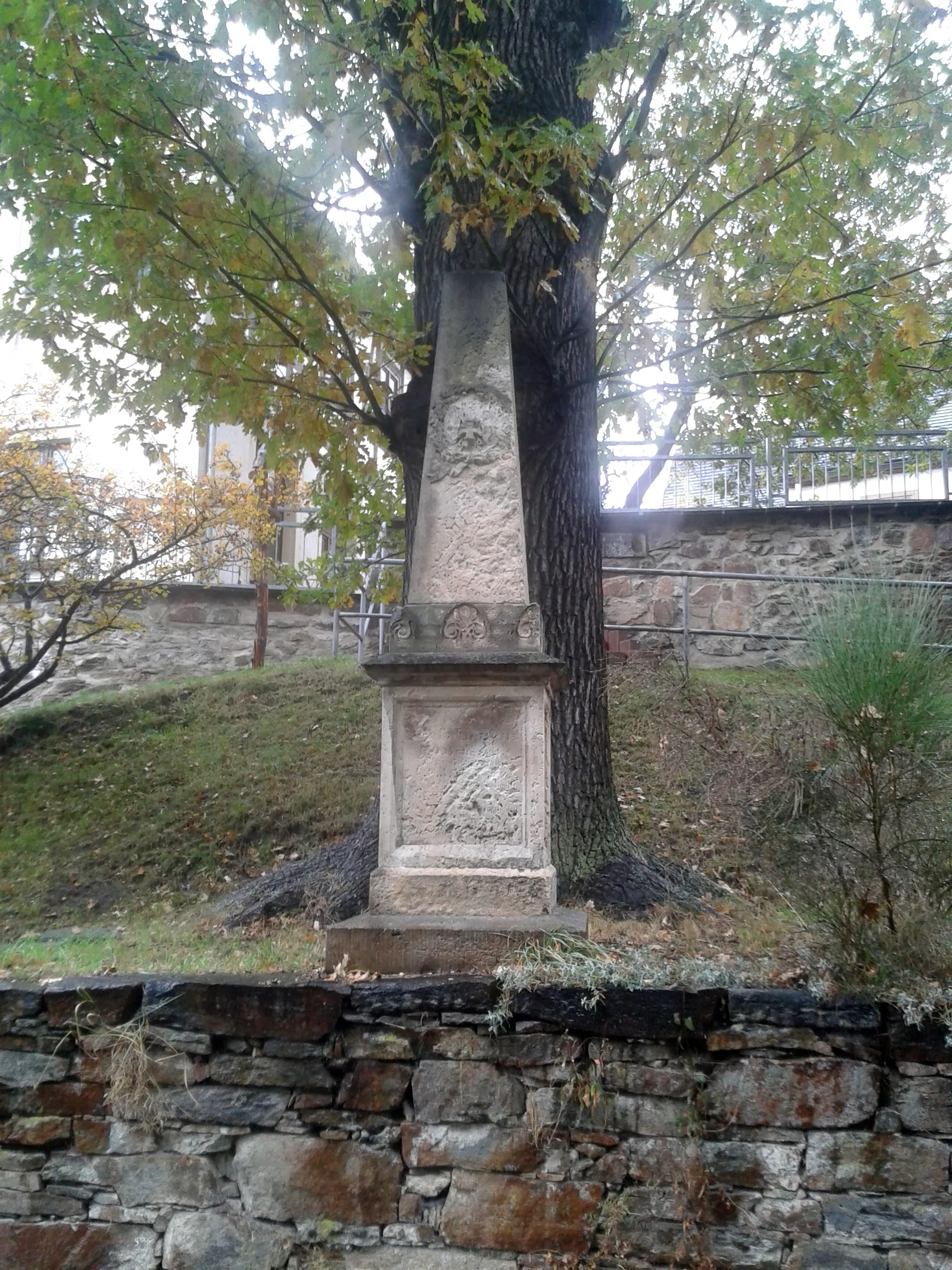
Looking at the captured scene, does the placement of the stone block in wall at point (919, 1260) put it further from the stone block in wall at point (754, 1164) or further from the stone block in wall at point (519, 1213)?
the stone block in wall at point (519, 1213)

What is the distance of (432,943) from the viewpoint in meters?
3.90

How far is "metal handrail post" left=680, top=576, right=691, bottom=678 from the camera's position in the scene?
980 cm

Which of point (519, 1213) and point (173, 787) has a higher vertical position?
point (173, 787)

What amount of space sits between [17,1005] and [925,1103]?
10.5ft

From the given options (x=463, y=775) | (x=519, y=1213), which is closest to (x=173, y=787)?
(x=463, y=775)

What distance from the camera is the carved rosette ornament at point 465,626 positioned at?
4.24 m

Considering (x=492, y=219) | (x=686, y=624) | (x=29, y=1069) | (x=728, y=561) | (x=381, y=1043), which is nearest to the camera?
(x=381, y=1043)

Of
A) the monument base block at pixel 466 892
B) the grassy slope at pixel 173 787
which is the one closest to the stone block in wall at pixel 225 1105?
the monument base block at pixel 466 892

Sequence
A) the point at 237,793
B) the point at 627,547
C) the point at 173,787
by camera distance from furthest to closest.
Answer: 1. the point at 627,547
2. the point at 173,787
3. the point at 237,793

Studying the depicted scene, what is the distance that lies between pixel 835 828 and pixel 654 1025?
1.34m

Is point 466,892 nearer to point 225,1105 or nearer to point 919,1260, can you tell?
point 225,1105

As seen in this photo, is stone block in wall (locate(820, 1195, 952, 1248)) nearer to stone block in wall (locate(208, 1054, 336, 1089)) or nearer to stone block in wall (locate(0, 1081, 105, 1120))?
stone block in wall (locate(208, 1054, 336, 1089))

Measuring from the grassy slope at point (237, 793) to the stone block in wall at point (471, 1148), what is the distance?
4.04 ft

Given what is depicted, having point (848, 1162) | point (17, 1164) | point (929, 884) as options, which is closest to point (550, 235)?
point (929, 884)
